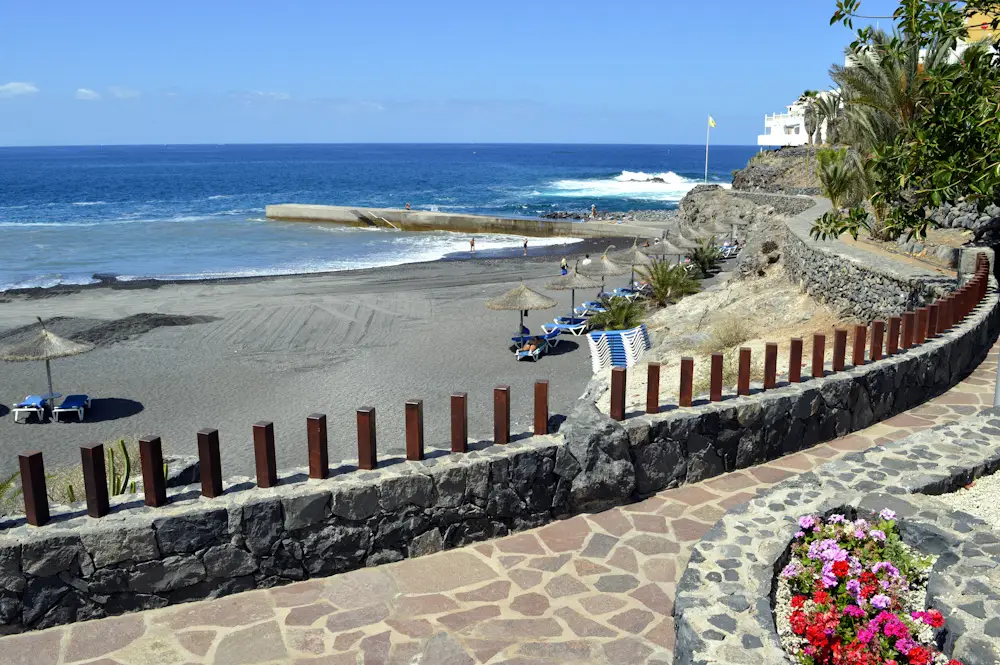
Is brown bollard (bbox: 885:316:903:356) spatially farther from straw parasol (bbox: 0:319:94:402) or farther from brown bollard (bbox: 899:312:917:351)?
straw parasol (bbox: 0:319:94:402)

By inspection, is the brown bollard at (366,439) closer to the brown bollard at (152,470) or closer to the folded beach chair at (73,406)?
the brown bollard at (152,470)

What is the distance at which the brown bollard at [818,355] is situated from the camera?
6297mm

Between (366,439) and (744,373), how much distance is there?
2.83 metres

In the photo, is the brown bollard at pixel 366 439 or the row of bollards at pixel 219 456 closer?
the row of bollards at pixel 219 456

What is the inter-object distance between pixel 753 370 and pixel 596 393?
222cm

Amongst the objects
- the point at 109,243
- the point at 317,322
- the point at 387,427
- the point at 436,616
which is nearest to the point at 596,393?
the point at 387,427

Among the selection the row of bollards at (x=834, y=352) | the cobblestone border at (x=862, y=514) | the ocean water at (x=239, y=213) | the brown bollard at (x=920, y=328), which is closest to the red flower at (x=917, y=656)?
the cobblestone border at (x=862, y=514)

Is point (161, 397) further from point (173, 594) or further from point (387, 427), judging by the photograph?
point (173, 594)

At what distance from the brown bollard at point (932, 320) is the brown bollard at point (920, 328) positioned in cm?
15

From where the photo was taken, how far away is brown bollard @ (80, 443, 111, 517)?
13.6 ft

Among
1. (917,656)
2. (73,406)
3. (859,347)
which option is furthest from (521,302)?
(917,656)

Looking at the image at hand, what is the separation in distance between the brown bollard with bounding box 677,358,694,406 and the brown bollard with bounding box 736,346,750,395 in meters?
0.43

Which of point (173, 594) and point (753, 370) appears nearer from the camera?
point (173, 594)

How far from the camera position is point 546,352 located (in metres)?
17.3
